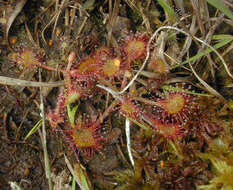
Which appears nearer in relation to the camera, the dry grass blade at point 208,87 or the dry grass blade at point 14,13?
the dry grass blade at point 208,87

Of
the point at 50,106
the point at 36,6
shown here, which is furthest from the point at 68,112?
the point at 36,6

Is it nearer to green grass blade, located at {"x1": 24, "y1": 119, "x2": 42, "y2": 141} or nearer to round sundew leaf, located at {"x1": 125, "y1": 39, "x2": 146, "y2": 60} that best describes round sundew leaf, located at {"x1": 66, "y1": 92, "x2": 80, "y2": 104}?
green grass blade, located at {"x1": 24, "y1": 119, "x2": 42, "y2": 141}

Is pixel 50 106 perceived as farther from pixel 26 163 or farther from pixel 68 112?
pixel 26 163

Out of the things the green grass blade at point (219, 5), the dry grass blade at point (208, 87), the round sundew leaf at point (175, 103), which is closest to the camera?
the green grass blade at point (219, 5)

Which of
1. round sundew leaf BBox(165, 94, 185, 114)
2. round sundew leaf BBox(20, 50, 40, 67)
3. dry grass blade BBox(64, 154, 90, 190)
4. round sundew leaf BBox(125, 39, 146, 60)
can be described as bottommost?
dry grass blade BBox(64, 154, 90, 190)

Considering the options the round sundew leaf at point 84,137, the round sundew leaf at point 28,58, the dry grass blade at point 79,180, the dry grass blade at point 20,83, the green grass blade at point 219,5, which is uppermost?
the green grass blade at point 219,5

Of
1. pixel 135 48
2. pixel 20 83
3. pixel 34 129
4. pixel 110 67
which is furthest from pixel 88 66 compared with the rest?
pixel 34 129

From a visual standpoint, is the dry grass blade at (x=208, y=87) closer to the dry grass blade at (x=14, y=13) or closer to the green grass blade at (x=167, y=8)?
the green grass blade at (x=167, y=8)

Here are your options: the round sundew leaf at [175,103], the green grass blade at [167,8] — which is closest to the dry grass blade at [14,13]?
the green grass blade at [167,8]

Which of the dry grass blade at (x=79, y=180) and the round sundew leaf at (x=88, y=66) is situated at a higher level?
the round sundew leaf at (x=88, y=66)

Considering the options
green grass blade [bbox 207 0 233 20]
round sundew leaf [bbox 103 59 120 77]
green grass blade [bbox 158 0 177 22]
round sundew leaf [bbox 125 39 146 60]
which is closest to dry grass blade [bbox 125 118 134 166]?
round sundew leaf [bbox 103 59 120 77]

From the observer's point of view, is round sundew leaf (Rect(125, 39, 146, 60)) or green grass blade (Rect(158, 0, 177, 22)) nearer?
green grass blade (Rect(158, 0, 177, 22))

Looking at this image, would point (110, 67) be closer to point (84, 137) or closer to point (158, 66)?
point (158, 66)

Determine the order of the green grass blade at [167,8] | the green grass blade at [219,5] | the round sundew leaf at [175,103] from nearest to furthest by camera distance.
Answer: the green grass blade at [219,5]
the green grass blade at [167,8]
the round sundew leaf at [175,103]
